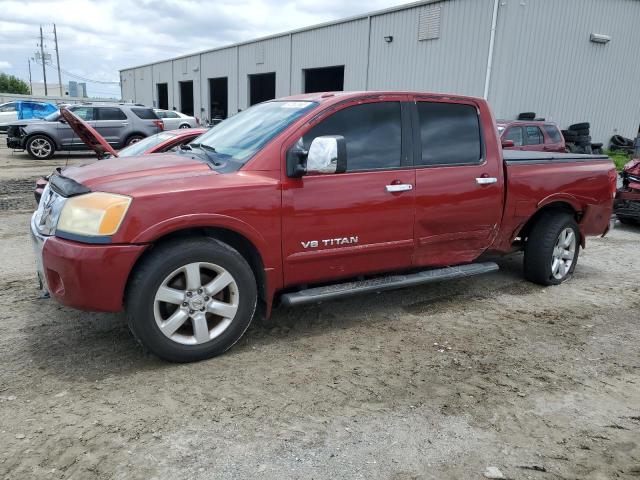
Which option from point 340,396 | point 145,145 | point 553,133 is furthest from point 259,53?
point 340,396

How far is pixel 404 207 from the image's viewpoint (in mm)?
4035

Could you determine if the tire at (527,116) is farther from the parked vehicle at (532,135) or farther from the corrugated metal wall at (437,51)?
the parked vehicle at (532,135)

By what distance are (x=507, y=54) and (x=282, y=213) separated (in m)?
14.7

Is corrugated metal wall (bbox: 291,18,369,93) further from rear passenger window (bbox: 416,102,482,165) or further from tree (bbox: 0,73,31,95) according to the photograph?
tree (bbox: 0,73,31,95)

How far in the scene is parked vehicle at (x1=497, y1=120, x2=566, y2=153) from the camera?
11031 mm

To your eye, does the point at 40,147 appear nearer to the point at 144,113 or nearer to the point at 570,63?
the point at 144,113

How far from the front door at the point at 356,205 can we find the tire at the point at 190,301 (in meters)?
0.41

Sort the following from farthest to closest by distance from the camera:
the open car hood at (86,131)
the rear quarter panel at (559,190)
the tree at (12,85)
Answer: the tree at (12,85) → the rear quarter panel at (559,190) → the open car hood at (86,131)

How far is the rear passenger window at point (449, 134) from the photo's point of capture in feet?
14.0

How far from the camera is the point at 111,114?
16.7 meters

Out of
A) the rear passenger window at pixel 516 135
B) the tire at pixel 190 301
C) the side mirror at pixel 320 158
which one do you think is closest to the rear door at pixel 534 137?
the rear passenger window at pixel 516 135

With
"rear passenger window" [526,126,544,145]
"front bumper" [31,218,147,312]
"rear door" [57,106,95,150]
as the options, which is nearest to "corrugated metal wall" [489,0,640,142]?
"rear passenger window" [526,126,544,145]

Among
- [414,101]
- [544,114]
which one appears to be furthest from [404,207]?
[544,114]

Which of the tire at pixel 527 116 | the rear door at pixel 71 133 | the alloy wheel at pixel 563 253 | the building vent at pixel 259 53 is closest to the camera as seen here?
the alloy wheel at pixel 563 253
